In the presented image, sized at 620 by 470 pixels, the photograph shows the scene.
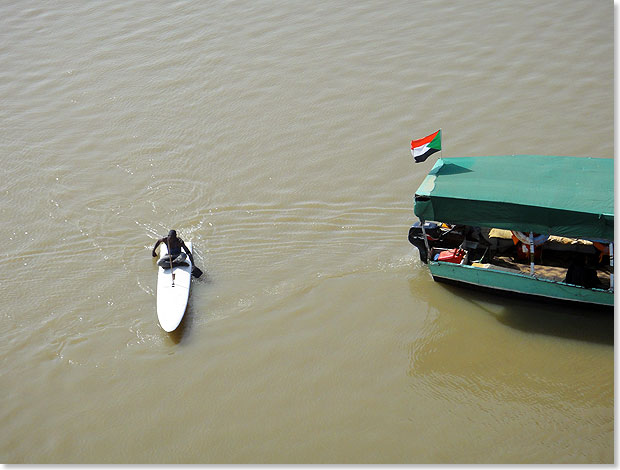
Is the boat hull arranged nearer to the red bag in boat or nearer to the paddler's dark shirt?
the red bag in boat

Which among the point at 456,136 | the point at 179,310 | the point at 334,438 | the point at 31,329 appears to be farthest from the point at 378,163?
the point at 31,329

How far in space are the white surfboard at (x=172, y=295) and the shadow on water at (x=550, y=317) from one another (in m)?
4.56

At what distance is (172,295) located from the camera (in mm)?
10500

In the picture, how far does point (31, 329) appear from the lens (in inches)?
409

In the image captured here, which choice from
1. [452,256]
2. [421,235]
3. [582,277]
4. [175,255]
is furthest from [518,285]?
[175,255]

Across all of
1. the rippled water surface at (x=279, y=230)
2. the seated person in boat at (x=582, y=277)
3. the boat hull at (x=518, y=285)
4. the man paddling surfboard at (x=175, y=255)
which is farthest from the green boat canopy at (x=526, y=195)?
the man paddling surfboard at (x=175, y=255)

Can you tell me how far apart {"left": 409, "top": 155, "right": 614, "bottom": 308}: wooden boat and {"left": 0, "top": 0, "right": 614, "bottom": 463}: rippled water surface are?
1.74 ft

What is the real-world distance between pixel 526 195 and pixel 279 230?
14.9 feet

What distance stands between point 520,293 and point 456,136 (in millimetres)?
4577

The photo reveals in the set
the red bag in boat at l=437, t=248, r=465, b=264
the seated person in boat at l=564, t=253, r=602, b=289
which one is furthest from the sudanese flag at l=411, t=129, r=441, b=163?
the seated person in boat at l=564, t=253, r=602, b=289

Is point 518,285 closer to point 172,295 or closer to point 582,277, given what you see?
point 582,277

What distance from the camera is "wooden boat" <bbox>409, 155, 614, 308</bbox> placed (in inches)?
359

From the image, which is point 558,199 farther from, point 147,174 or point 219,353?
point 147,174

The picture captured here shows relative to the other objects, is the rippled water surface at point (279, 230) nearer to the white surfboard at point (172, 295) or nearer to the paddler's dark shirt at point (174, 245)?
the white surfboard at point (172, 295)
